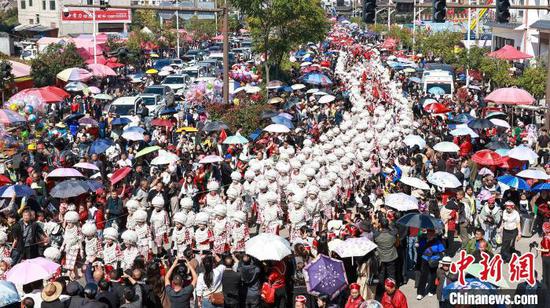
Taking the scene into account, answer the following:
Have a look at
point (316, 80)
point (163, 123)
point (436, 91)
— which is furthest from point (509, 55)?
point (163, 123)

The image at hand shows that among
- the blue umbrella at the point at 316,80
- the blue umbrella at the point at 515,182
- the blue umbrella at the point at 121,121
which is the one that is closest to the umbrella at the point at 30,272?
the blue umbrella at the point at 515,182

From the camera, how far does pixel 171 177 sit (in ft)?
60.5

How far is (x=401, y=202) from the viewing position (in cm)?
1466

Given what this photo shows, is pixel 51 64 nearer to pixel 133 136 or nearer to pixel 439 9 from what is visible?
pixel 133 136

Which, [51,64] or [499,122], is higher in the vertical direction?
[51,64]

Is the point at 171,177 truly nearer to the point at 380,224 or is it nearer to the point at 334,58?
the point at 380,224

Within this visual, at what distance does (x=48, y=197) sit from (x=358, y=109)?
15.0 m

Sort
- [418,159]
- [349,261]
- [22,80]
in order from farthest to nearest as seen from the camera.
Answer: [22,80] < [418,159] < [349,261]

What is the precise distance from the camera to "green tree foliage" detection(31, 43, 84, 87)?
39906 mm

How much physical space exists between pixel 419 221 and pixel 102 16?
54991 mm

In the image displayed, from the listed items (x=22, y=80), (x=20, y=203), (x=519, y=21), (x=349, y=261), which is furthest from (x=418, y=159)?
(x=519, y=21)

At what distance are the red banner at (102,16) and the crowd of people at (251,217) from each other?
112 feet

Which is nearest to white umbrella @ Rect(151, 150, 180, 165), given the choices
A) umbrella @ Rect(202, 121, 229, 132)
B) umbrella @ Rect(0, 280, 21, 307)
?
umbrella @ Rect(202, 121, 229, 132)

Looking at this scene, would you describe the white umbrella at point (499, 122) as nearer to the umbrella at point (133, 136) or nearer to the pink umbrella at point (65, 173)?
the umbrella at point (133, 136)
